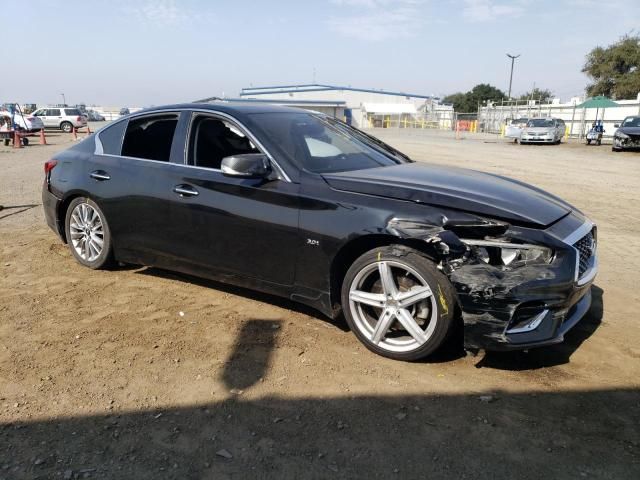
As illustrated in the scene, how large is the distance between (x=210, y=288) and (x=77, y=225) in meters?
1.53

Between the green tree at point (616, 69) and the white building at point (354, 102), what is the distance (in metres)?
18.3

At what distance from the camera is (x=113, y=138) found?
499 cm

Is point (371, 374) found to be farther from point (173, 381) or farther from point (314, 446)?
point (173, 381)

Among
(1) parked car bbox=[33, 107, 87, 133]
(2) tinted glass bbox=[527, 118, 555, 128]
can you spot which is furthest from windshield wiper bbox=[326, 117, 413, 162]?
(1) parked car bbox=[33, 107, 87, 133]

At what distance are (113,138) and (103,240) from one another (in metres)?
0.96

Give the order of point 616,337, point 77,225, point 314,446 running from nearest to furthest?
point 314,446 → point 616,337 → point 77,225

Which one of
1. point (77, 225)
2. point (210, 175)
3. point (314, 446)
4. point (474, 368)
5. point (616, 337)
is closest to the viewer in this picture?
point (314, 446)

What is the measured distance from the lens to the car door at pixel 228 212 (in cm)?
374

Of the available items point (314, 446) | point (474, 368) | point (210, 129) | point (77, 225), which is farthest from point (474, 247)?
point (77, 225)

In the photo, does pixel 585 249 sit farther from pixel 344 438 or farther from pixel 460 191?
pixel 344 438

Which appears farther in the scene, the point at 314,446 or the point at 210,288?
the point at 210,288

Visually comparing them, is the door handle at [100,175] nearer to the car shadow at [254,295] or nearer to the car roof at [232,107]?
the car roof at [232,107]

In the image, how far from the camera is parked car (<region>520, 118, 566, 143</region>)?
2794cm

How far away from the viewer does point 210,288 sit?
480 centimetres
